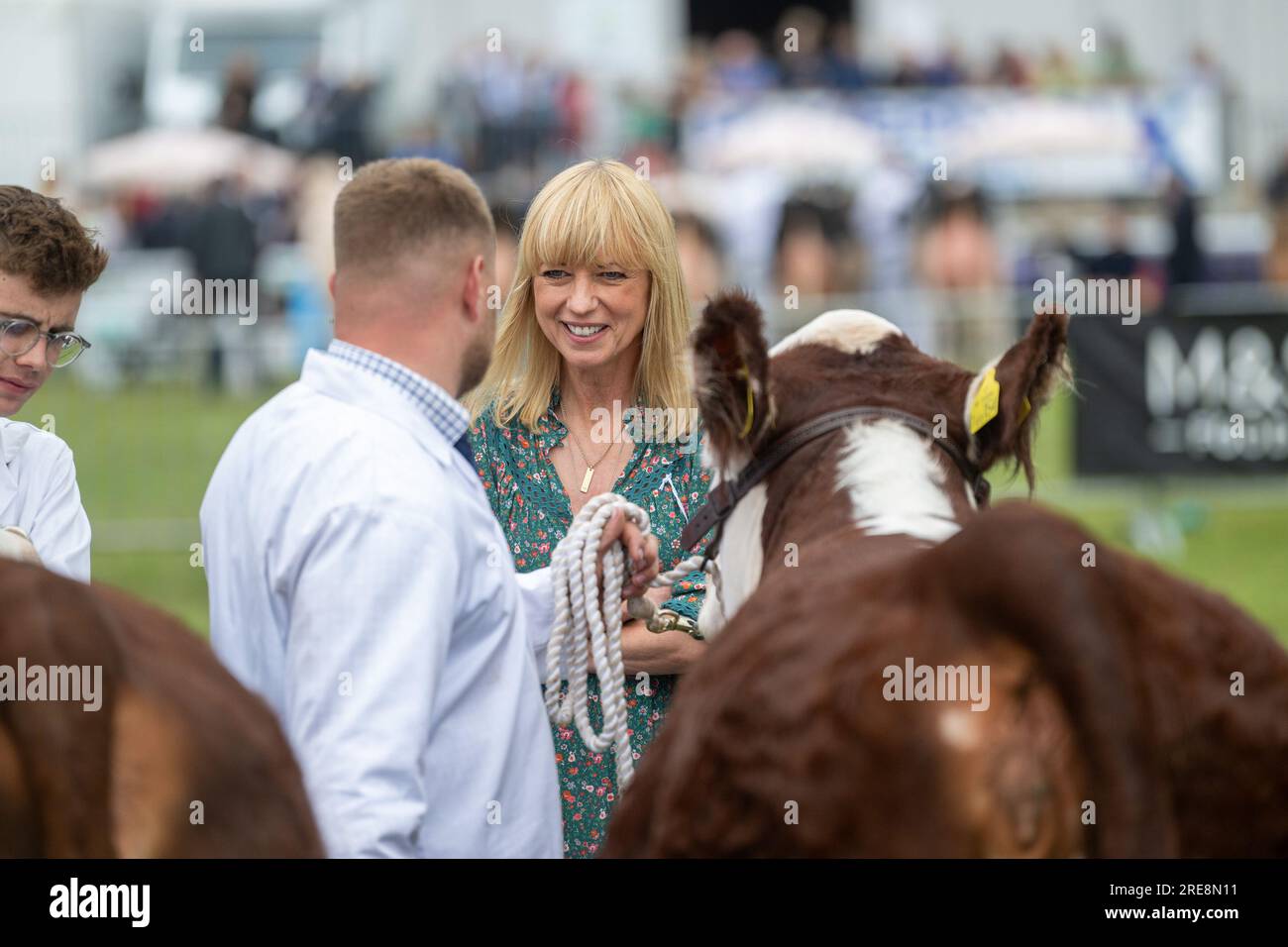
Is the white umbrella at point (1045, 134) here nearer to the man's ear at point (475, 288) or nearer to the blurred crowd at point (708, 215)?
the blurred crowd at point (708, 215)

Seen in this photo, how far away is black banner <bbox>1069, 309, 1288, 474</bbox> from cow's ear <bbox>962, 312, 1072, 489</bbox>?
8821 millimetres

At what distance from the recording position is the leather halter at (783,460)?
3.60 meters

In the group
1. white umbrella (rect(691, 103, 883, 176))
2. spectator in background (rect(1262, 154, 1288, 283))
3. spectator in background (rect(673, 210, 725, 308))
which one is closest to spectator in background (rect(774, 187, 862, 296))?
spectator in background (rect(673, 210, 725, 308))

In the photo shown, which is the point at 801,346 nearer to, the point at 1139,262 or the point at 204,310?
the point at 204,310

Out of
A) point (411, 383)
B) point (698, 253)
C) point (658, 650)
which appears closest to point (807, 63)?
point (698, 253)

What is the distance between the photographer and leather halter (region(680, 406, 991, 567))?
3604 millimetres

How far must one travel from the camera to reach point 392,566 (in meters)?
3.09

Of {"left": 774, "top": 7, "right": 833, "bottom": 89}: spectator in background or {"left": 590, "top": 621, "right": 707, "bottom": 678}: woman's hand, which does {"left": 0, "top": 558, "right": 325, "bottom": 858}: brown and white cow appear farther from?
{"left": 774, "top": 7, "right": 833, "bottom": 89}: spectator in background

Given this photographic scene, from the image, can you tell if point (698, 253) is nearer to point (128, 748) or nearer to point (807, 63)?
point (807, 63)

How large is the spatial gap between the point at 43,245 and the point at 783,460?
1.67 meters

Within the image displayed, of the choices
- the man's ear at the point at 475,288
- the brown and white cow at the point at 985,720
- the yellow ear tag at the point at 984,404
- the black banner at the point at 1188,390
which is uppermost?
the black banner at the point at 1188,390

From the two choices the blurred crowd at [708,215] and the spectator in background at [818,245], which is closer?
the spectator in background at [818,245]

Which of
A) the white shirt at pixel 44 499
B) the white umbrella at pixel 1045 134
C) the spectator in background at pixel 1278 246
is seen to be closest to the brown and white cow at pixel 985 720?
the white shirt at pixel 44 499

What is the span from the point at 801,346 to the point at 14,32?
23.9 metres
